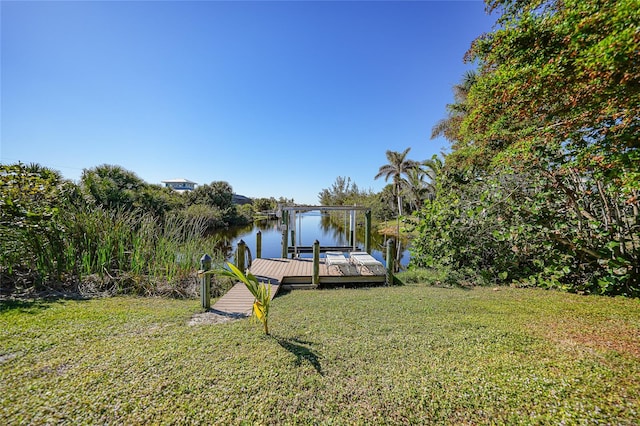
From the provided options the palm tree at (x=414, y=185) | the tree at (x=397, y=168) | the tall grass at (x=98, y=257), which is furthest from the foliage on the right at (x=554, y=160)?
the tree at (x=397, y=168)

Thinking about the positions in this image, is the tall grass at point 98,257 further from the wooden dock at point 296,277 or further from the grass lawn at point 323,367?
the wooden dock at point 296,277

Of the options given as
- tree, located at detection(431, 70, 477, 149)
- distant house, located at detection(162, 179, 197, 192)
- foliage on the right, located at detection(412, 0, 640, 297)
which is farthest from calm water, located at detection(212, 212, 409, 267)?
distant house, located at detection(162, 179, 197, 192)

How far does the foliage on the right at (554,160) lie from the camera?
8.57ft

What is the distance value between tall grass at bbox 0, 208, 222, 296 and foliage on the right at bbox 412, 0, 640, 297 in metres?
6.48

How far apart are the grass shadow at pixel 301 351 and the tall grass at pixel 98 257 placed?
3289 millimetres

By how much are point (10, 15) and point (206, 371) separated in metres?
7.93

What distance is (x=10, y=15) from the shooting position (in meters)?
4.73

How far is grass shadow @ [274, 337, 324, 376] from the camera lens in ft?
7.79

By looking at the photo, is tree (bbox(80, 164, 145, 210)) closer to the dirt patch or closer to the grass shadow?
the dirt patch

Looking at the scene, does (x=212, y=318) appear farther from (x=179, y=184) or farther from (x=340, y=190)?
(x=179, y=184)

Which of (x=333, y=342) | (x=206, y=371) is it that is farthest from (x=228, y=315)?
(x=333, y=342)

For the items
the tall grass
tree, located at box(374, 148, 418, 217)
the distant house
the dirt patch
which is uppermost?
the distant house

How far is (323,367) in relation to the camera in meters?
2.31

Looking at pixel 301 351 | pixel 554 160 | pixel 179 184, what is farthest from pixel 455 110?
pixel 179 184
